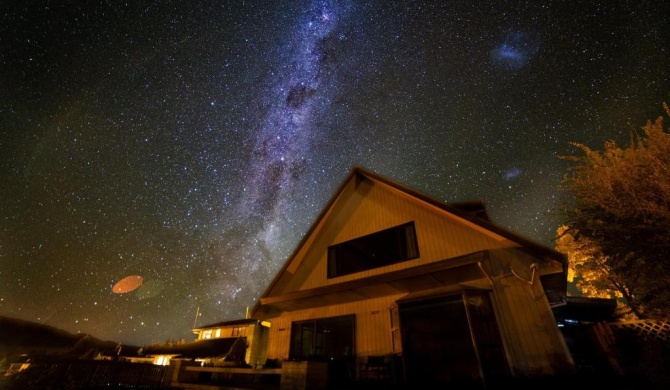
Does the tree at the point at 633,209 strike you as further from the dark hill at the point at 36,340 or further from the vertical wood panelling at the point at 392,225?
the dark hill at the point at 36,340

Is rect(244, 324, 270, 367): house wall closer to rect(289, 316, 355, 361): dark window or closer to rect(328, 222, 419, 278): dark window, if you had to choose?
rect(289, 316, 355, 361): dark window

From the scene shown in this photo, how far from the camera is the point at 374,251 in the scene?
33.5 feet

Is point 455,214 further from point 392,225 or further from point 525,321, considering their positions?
point 525,321

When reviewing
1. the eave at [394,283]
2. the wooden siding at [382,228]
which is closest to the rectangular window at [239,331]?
the wooden siding at [382,228]

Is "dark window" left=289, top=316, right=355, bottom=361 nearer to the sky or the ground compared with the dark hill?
nearer to the ground

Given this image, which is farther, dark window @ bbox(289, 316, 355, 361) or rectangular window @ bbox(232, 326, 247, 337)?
rectangular window @ bbox(232, 326, 247, 337)

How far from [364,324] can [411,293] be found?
1.91m

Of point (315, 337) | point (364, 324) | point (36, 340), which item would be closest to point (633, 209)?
point (364, 324)

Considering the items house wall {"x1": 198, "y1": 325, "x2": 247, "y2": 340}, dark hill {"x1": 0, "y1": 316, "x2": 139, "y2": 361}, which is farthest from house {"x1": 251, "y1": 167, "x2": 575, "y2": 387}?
dark hill {"x1": 0, "y1": 316, "x2": 139, "y2": 361}

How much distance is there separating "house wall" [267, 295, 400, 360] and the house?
3cm

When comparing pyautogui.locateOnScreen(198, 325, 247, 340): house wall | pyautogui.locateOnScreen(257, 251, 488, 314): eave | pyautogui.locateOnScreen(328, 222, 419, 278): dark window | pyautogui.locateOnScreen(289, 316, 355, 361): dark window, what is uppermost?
pyautogui.locateOnScreen(328, 222, 419, 278): dark window

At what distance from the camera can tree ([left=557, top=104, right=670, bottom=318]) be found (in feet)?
34.1

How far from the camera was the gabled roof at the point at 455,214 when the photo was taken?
672cm

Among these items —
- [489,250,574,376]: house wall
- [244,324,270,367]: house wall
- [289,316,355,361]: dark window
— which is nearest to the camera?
[489,250,574,376]: house wall
